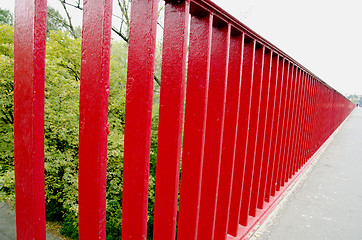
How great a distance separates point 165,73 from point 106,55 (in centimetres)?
36

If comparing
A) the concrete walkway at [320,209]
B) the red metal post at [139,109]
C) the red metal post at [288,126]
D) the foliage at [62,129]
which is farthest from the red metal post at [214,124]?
the foliage at [62,129]

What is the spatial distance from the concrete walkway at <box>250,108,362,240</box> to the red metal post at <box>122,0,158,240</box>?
132 centimetres

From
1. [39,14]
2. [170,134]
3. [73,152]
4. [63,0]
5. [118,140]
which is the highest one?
[63,0]

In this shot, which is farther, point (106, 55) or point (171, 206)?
point (171, 206)

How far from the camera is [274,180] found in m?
2.52

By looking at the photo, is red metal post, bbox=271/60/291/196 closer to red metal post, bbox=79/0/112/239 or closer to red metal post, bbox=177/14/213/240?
red metal post, bbox=177/14/213/240

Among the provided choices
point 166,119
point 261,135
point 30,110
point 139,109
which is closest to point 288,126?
point 261,135

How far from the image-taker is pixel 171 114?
1.10 m

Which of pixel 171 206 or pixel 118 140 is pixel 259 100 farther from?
pixel 118 140

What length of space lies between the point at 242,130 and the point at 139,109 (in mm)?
1012

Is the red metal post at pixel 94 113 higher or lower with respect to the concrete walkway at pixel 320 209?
higher

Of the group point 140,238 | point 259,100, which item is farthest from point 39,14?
point 259,100

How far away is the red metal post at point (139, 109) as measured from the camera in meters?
0.90

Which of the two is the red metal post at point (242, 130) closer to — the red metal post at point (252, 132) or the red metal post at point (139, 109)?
the red metal post at point (252, 132)
